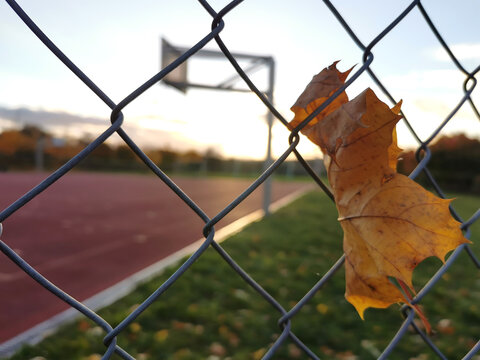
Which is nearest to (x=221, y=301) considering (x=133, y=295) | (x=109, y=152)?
(x=133, y=295)

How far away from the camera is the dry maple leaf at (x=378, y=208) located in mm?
625

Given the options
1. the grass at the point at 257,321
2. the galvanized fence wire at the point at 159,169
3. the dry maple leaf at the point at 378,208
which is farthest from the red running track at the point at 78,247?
the dry maple leaf at the point at 378,208

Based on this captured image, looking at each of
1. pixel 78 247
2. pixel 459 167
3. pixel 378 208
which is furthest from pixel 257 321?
pixel 459 167

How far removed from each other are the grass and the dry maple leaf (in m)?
1.73

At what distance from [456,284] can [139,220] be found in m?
6.88

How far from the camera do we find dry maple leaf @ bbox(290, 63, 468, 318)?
2.05ft

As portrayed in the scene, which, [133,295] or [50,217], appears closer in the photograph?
[133,295]

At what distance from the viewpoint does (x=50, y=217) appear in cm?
932

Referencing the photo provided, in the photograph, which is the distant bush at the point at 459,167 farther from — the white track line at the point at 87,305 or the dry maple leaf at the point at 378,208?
the dry maple leaf at the point at 378,208

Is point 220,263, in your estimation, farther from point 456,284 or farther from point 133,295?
point 456,284

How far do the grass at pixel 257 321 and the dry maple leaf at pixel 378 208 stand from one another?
173cm

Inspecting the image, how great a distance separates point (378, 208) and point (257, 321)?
2337 millimetres

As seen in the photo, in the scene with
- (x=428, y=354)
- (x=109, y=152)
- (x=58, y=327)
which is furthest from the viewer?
(x=109, y=152)

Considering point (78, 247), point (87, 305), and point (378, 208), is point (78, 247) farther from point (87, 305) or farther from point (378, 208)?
point (378, 208)
